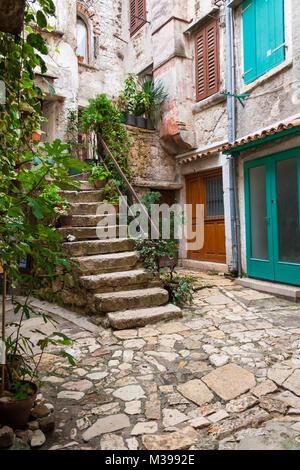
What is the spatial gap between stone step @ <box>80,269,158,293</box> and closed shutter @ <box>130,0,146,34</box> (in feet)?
27.5

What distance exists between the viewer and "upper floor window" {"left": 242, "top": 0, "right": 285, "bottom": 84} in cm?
534

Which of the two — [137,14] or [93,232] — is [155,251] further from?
[137,14]

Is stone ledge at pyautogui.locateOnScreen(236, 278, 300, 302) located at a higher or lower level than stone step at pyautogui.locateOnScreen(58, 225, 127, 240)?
lower

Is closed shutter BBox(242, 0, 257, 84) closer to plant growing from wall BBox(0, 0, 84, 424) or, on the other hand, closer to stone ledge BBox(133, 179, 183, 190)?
stone ledge BBox(133, 179, 183, 190)

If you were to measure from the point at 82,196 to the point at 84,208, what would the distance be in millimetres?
437

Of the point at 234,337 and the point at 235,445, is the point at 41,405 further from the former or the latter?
the point at 234,337

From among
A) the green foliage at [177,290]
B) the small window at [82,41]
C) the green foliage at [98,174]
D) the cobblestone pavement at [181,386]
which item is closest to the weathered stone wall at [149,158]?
the green foliage at [98,174]

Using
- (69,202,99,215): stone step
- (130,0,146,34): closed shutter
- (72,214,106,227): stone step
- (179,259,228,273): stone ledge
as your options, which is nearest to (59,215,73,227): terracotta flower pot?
(72,214,106,227): stone step

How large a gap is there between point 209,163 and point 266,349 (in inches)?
203

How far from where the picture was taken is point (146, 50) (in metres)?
9.35

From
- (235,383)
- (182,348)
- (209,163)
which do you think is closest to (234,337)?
(182,348)

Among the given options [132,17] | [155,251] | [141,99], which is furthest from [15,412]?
[132,17]

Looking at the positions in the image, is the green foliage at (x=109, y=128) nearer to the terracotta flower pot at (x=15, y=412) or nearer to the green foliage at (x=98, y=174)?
the green foliage at (x=98, y=174)

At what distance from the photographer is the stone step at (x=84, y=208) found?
5.62m
